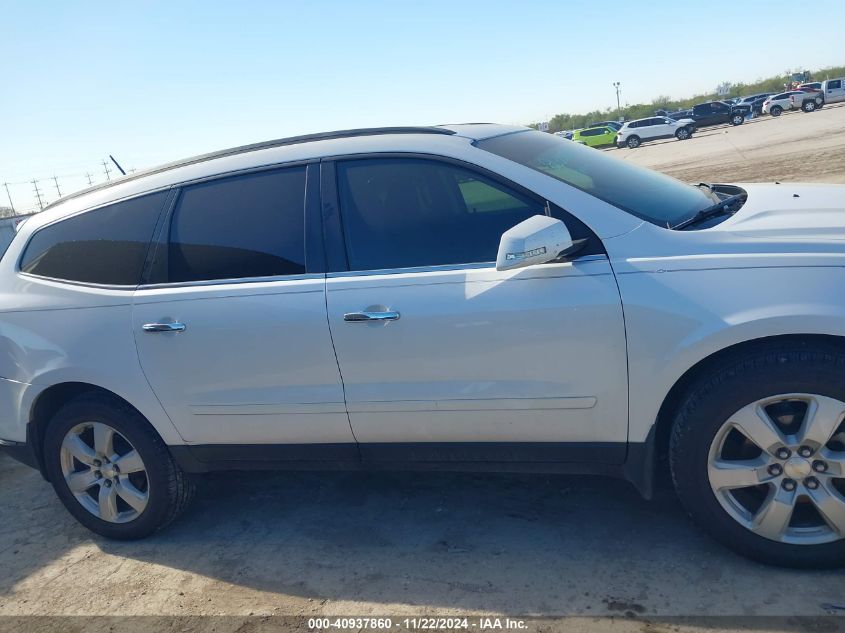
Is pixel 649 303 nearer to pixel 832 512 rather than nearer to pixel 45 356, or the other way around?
pixel 832 512

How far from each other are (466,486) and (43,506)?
2712mm

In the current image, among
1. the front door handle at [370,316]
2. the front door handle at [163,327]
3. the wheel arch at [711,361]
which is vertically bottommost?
the wheel arch at [711,361]

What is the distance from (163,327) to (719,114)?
46308 millimetres

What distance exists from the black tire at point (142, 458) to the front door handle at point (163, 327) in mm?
507

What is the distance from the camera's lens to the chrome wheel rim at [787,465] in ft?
8.20

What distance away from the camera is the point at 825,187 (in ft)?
11.2

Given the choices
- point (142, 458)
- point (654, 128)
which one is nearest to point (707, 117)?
point (654, 128)

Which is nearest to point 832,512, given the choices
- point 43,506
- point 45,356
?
point 45,356

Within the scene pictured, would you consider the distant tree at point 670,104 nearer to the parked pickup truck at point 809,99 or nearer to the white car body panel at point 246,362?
the parked pickup truck at point 809,99

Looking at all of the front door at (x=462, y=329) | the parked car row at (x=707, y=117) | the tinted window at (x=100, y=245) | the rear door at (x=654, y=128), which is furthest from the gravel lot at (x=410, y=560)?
the rear door at (x=654, y=128)

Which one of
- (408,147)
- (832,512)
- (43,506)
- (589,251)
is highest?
(408,147)

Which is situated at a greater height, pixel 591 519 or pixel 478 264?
pixel 478 264

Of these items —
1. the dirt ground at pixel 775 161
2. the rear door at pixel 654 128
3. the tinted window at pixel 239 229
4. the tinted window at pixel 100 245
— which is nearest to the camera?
the tinted window at pixel 239 229

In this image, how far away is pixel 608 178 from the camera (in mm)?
3215
